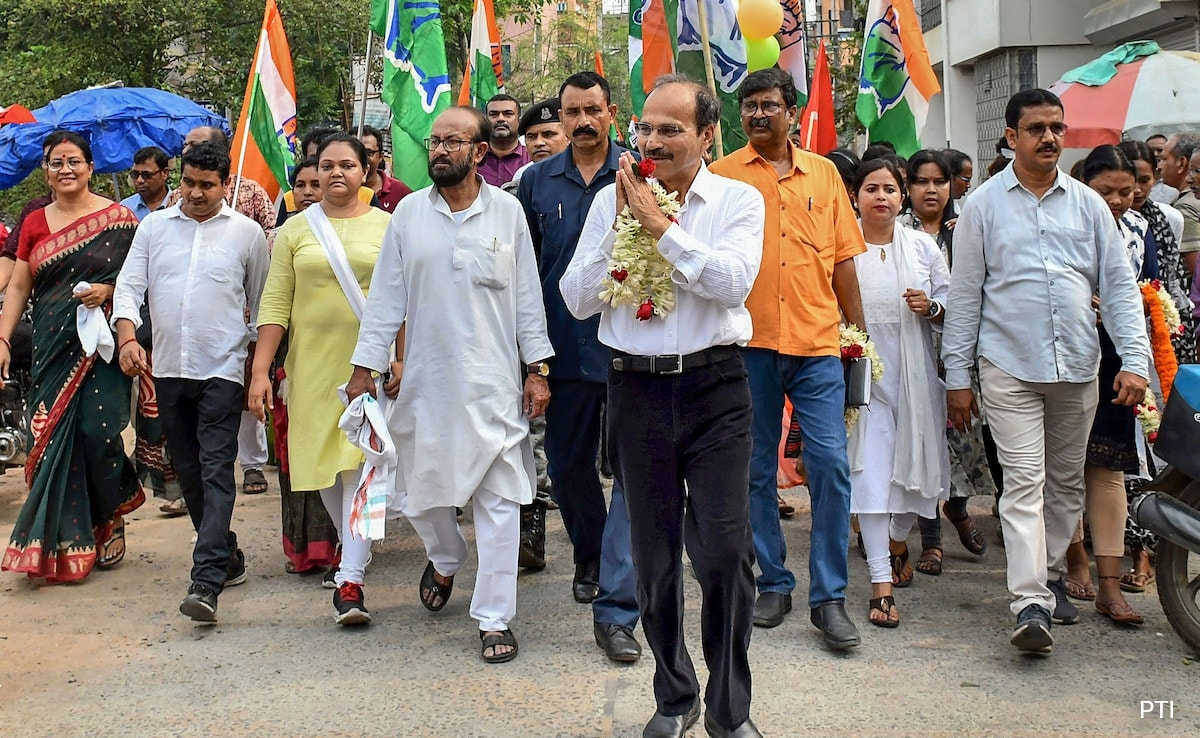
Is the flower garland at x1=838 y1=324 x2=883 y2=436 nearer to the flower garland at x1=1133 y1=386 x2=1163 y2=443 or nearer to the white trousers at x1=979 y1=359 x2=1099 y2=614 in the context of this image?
the white trousers at x1=979 y1=359 x2=1099 y2=614

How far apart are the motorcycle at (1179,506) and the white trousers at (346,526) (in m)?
3.13

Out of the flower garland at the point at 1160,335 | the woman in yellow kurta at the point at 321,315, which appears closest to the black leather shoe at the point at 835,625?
the flower garland at the point at 1160,335

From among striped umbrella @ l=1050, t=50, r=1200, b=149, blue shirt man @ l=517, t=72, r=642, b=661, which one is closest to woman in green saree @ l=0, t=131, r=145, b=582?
blue shirt man @ l=517, t=72, r=642, b=661

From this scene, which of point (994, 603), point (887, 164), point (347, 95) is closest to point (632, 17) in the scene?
point (887, 164)

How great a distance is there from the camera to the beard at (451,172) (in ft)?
16.6

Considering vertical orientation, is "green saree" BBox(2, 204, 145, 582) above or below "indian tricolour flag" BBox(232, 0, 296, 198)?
below

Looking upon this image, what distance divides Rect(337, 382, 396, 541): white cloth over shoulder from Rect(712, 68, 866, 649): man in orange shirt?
4.78ft

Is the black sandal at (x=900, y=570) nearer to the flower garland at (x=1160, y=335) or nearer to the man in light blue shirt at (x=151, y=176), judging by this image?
the flower garland at (x=1160, y=335)

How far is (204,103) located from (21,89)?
10.4 feet

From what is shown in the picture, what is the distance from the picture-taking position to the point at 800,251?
5227 mm

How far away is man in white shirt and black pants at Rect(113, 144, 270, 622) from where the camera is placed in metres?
5.75

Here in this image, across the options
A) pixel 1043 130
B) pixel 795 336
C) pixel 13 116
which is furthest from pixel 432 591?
pixel 13 116

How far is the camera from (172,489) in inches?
290

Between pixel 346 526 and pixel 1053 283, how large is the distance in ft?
10.2
